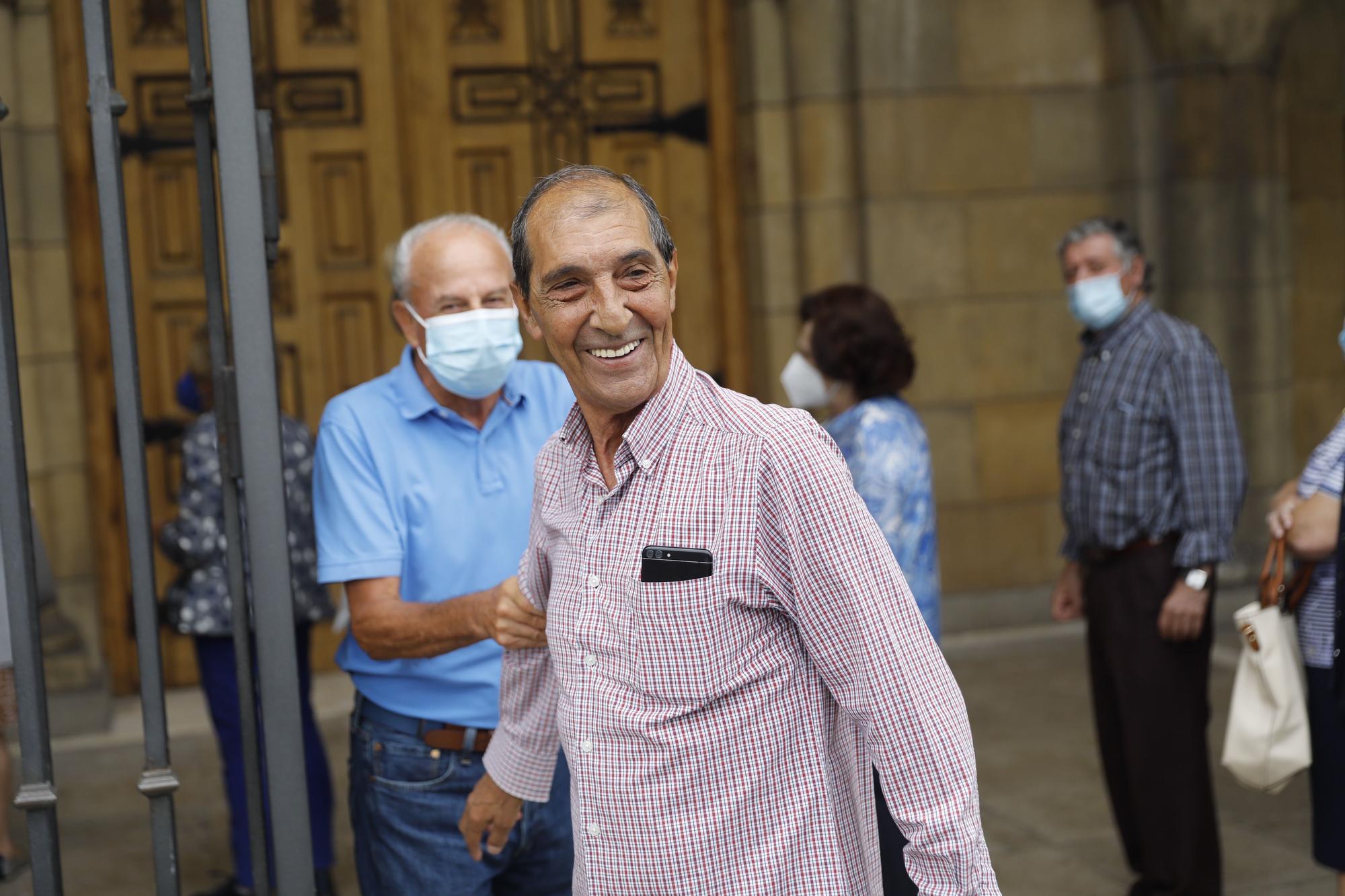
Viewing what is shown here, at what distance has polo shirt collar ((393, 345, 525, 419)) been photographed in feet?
8.84

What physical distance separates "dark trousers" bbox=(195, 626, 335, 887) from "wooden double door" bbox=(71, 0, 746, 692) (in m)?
2.42

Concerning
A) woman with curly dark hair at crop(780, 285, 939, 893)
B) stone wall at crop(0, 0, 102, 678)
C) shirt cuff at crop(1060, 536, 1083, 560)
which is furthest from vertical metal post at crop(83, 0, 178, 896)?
stone wall at crop(0, 0, 102, 678)

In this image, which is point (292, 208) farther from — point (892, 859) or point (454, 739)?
point (892, 859)

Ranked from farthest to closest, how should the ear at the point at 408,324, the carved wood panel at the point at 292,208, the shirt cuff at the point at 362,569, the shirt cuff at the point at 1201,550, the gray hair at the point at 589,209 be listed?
1. the carved wood panel at the point at 292,208
2. the shirt cuff at the point at 1201,550
3. the ear at the point at 408,324
4. the shirt cuff at the point at 362,569
5. the gray hair at the point at 589,209

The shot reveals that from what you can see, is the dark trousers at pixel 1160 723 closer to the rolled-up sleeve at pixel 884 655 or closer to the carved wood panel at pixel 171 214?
the rolled-up sleeve at pixel 884 655

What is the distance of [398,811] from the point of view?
263 centimetres

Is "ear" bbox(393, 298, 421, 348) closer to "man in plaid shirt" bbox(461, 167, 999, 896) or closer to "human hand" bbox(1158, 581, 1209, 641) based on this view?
"man in plaid shirt" bbox(461, 167, 999, 896)

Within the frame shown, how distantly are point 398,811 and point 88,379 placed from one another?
4.42m

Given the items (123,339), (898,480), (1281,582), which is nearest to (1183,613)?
(1281,582)

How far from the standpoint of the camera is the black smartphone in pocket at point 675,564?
1724 millimetres

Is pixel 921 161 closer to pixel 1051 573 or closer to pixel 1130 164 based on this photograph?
pixel 1130 164

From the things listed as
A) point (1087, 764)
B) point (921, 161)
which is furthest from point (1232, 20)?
point (1087, 764)

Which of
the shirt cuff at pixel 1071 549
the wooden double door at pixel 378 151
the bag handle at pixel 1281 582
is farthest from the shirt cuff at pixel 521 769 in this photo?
the wooden double door at pixel 378 151

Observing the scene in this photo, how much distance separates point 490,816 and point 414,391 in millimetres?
826
